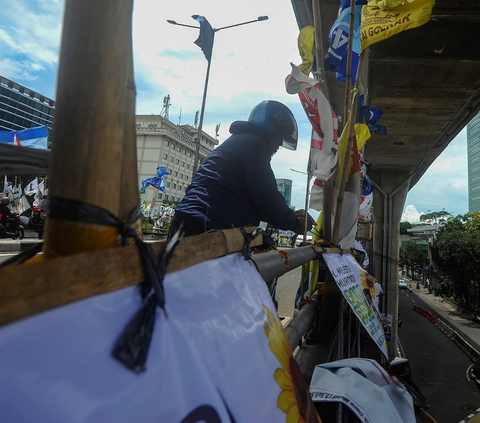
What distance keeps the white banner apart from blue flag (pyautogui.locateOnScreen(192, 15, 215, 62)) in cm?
1168

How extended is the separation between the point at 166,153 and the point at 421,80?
56.4 metres

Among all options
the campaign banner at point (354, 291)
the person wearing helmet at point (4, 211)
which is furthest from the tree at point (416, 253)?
the campaign banner at point (354, 291)

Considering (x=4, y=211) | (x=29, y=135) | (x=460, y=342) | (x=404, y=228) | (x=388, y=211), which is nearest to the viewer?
(x=29, y=135)

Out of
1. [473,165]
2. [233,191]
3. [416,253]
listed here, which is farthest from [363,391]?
[473,165]

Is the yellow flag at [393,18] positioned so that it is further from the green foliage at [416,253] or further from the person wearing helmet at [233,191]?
the green foliage at [416,253]

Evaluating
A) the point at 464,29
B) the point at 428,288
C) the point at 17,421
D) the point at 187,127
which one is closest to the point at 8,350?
the point at 17,421

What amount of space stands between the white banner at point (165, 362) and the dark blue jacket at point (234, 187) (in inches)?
37.6

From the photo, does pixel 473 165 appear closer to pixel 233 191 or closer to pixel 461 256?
pixel 461 256

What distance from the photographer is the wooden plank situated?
417 millimetres

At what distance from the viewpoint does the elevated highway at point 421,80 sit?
604 centimetres

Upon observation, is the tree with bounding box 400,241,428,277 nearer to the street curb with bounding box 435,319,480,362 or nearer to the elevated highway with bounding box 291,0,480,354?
the street curb with bounding box 435,319,480,362

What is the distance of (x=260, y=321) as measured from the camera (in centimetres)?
92

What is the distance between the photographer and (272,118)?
2383mm

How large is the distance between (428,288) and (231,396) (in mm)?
54064
